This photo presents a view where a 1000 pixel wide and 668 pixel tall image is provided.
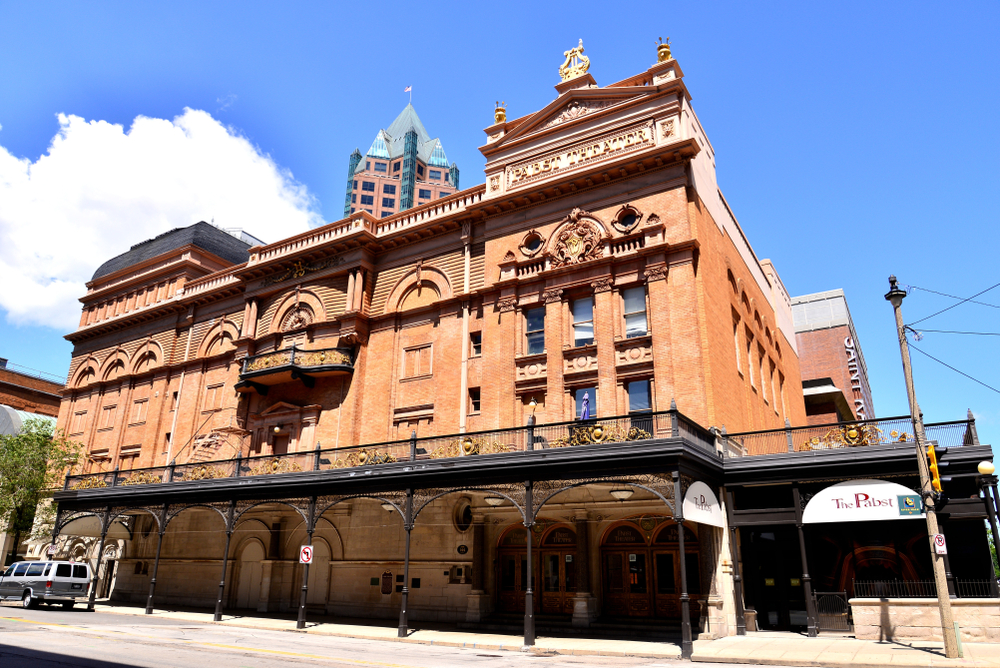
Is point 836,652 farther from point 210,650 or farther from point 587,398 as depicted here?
point 210,650

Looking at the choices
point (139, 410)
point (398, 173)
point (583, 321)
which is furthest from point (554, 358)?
point (398, 173)

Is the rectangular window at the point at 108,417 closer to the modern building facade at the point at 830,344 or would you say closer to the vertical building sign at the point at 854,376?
the modern building facade at the point at 830,344

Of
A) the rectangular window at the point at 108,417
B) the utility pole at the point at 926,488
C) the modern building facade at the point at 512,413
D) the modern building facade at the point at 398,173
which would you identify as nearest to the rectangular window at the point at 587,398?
the modern building facade at the point at 512,413

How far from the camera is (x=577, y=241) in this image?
26.8 m

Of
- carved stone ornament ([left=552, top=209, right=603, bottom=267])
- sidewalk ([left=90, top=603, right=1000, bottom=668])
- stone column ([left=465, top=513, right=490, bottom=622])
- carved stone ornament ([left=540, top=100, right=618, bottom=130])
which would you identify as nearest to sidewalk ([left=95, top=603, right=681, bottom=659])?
sidewalk ([left=90, top=603, right=1000, bottom=668])

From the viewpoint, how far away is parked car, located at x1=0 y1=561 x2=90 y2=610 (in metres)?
26.1

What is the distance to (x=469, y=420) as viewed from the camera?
27422mm

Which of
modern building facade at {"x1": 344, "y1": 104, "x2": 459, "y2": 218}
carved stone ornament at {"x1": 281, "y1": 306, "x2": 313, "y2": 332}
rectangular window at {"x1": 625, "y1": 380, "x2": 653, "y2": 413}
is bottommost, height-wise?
rectangular window at {"x1": 625, "y1": 380, "x2": 653, "y2": 413}

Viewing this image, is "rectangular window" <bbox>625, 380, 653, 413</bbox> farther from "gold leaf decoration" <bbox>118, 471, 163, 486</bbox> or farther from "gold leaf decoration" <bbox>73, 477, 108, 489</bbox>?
"gold leaf decoration" <bbox>73, 477, 108, 489</bbox>

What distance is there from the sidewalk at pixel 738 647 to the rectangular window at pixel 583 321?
35.3ft

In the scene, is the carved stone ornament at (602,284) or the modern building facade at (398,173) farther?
the modern building facade at (398,173)

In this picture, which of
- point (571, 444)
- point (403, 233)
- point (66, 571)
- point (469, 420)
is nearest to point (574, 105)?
point (403, 233)

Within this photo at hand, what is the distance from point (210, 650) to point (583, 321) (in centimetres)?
1657

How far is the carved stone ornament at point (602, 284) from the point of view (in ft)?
83.8
